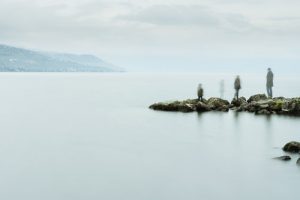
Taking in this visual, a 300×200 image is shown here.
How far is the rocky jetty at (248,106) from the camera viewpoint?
2413 inches

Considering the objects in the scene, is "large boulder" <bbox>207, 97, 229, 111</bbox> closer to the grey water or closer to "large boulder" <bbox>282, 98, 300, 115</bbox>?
the grey water

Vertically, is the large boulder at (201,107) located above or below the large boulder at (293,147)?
above

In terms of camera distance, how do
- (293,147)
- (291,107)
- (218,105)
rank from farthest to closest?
(218,105)
(291,107)
(293,147)

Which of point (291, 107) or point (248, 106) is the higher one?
point (248, 106)

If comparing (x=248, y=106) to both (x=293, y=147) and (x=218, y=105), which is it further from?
A: (x=293, y=147)

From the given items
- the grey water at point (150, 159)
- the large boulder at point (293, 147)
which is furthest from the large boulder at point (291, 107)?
the large boulder at point (293, 147)

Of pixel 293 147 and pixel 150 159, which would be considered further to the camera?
pixel 293 147

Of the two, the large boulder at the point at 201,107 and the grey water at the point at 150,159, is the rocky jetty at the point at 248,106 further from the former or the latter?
the grey water at the point at 150,159

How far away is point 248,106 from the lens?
Answer: 212ft


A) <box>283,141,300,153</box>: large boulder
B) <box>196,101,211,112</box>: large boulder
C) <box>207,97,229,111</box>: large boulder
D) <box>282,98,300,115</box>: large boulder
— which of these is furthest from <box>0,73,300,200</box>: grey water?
<box>207,97,229,111</box>: large boulder

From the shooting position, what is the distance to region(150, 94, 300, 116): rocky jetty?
61.3 m

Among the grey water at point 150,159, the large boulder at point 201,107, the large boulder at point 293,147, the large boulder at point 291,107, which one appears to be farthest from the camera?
the large boulder at point 201,107

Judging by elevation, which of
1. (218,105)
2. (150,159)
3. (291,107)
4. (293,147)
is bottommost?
(150,159)

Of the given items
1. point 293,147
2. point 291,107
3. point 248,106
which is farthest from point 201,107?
point 293,147
